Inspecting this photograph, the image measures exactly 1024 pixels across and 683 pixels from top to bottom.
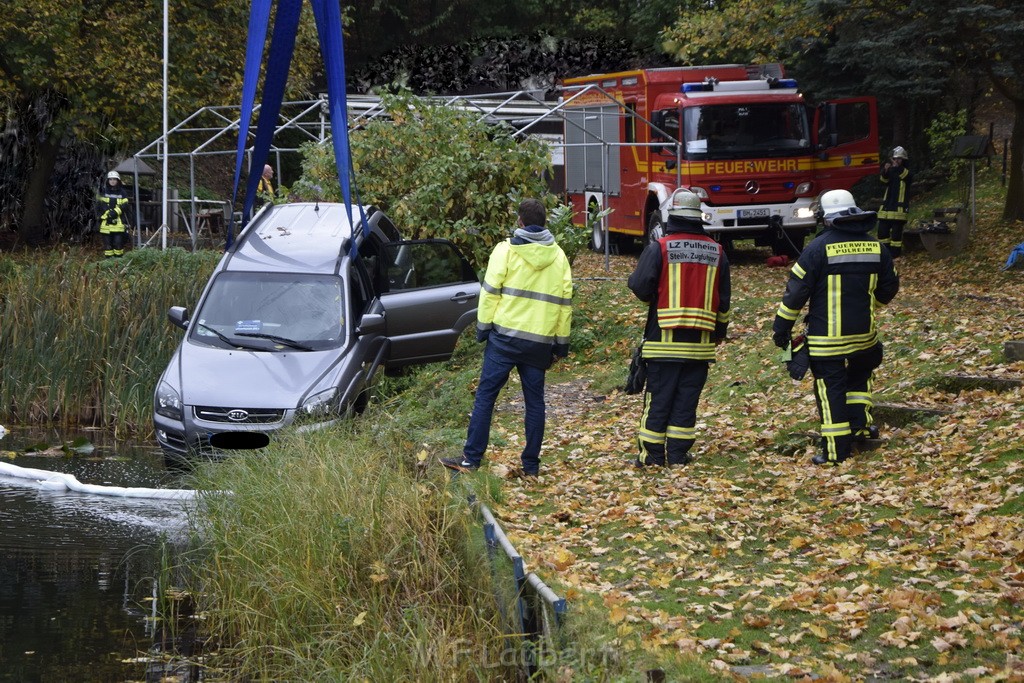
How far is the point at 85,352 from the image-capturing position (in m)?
13.2

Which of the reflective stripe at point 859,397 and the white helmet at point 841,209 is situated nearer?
the white helmet at point 841,209

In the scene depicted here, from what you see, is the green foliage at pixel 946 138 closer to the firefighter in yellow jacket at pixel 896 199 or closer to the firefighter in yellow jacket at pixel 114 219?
the firefighter in yellow jacket at pixel 896 199

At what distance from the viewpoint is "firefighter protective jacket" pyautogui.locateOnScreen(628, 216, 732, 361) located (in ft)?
29.2

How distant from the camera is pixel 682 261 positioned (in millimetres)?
8906

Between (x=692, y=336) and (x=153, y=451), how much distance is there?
585 cm

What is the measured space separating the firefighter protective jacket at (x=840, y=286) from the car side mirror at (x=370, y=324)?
356 centimetres

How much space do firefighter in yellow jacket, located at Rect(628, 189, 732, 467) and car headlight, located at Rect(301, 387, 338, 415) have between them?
8.20ft

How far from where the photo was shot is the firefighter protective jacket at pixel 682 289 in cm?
890

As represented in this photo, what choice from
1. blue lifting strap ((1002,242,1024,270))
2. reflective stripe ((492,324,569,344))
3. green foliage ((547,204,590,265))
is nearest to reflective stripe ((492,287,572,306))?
reflective stripe ((492,324,569,344))

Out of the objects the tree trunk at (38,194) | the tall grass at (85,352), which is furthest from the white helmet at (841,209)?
the tree trunk at (38,194)

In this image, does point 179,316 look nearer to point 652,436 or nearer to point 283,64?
point 283,64

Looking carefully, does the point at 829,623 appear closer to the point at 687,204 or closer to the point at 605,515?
the point at 605,515

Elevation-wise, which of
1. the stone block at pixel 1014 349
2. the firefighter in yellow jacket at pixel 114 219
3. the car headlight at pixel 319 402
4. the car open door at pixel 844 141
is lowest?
the car headlight at pixel 319 402

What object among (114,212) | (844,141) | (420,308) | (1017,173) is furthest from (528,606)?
(1017,173)
